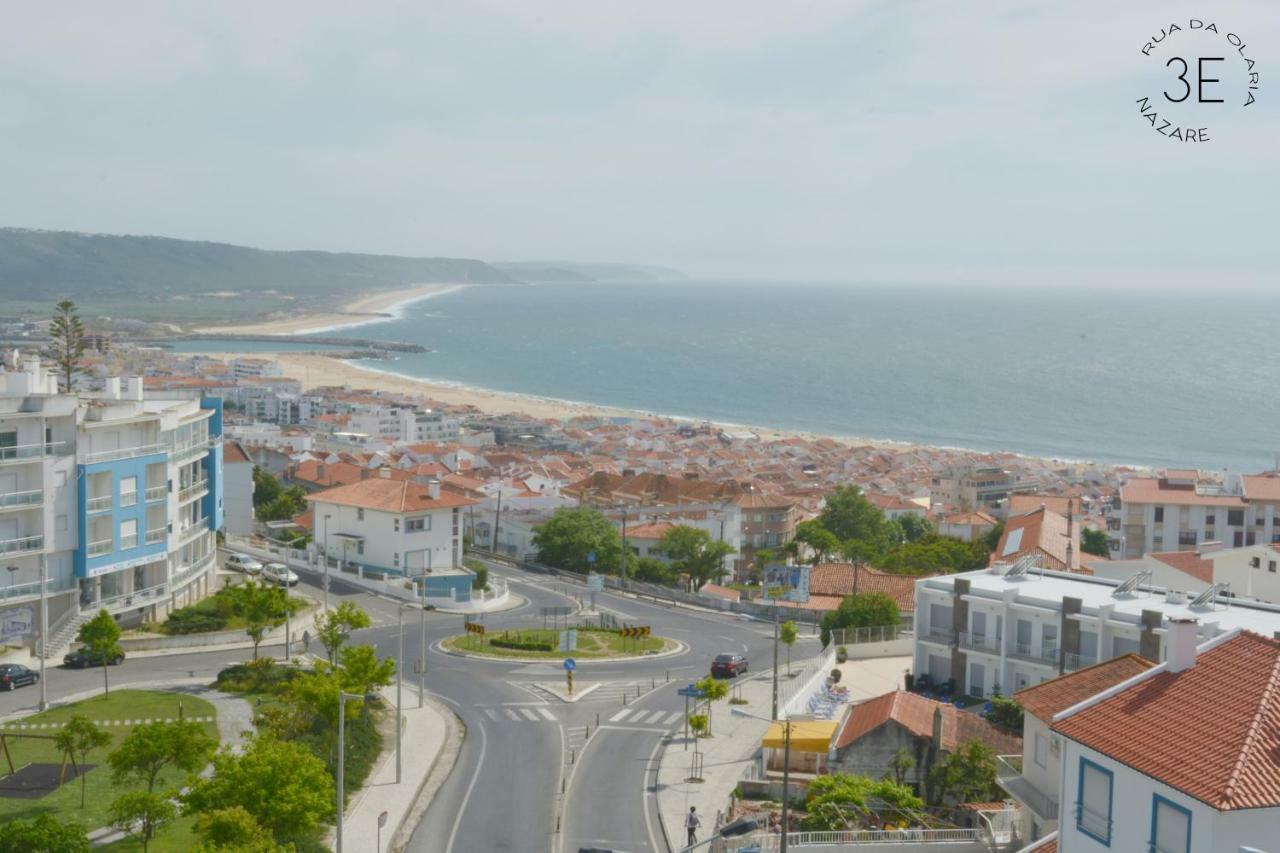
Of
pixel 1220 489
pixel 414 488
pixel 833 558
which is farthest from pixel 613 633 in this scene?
pixel 1220 489

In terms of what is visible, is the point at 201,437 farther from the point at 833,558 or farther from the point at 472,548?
the point at 833,558

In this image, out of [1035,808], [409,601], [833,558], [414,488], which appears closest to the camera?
[1035,808]

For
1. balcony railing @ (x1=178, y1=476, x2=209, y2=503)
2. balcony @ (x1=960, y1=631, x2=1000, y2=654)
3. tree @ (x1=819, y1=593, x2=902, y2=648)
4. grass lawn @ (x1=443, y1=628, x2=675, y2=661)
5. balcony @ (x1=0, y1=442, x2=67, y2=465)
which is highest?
balcony @ (x1=0, y1=442, x2=67, y2=465)

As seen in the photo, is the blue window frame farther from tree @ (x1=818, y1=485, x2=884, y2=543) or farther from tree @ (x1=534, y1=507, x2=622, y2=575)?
tree @ (x1=818, y1=485, x2=884, y2=543)

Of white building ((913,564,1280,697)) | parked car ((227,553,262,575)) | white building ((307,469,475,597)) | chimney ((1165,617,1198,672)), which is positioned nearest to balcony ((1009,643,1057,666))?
white building ((913,564,1280,697))

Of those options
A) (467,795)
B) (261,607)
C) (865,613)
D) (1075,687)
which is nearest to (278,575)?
(261,607)
